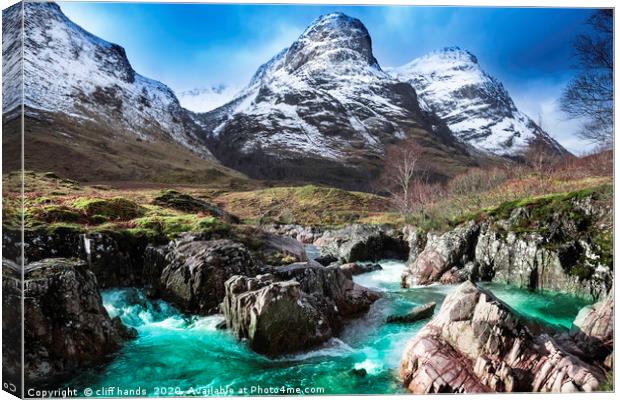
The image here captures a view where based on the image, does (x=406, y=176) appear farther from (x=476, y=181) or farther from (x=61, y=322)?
(x=61, y=322)

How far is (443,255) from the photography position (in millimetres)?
7137

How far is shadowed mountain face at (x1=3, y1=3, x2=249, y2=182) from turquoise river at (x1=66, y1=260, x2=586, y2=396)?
2.01 metres

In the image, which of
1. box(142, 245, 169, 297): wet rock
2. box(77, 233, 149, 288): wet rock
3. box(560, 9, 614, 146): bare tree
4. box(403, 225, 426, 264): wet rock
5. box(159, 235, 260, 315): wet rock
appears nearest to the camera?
box(560, 9, 614, 146): bare tree

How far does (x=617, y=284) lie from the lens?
5.18 meters

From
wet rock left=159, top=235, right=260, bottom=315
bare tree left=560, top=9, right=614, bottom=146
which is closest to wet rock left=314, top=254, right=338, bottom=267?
wet rock left=159, top=235, right=260, bottom=315

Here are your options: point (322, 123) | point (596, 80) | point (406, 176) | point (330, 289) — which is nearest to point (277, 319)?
point (330, 289)

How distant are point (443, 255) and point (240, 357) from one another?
3978mm

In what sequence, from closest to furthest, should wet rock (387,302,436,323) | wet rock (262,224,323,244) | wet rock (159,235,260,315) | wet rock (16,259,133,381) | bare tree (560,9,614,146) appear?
wet rock (16,259,133,381) < bare tree (560,9,614,146) < wet rock (387,302,436,323) < wet rock (159,235,260,315) < wet rock (262,224,323,244)

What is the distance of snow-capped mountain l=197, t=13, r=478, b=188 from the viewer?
638 cm

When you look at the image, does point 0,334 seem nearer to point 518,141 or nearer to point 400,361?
point 400,361

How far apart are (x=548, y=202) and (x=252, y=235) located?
465 cm

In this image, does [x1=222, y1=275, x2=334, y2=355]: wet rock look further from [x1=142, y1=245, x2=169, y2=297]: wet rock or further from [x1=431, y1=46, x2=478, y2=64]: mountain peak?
[x1=431, y1=46, x2=478, y2=64]: mountain peak

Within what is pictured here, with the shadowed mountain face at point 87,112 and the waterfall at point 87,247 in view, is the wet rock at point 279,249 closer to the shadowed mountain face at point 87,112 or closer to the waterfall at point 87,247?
the shadowed mountain face at point 87,112

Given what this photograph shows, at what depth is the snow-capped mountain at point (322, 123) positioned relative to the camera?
638 centimetres
